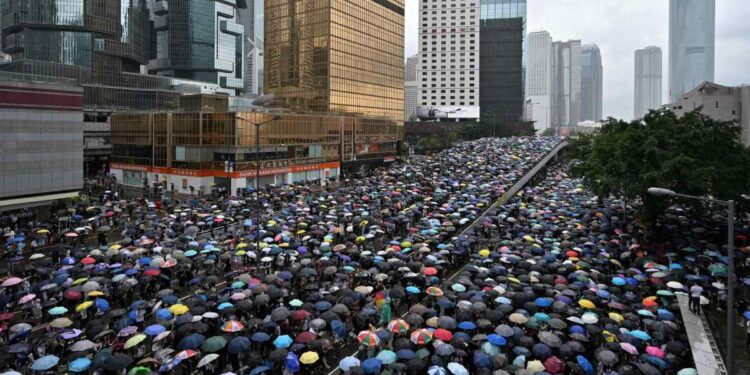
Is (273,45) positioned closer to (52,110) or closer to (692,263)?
(52,110)

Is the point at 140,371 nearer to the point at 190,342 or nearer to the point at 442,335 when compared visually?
the point at 190,342

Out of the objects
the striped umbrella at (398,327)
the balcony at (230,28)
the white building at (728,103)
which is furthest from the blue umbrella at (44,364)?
the balcony at (230,28)

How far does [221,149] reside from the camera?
50125 millimetres

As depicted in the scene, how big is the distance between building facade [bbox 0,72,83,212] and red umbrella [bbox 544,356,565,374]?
32587 mm

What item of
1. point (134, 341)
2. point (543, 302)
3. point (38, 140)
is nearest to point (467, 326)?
point (543, 302)

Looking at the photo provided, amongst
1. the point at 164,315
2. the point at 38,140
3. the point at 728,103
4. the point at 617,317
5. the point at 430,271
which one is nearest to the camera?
the point at 164,315

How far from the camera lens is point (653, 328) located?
15.7m

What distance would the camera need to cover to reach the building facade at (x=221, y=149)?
50188 millimetres

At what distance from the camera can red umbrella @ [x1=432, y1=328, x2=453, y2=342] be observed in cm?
1483

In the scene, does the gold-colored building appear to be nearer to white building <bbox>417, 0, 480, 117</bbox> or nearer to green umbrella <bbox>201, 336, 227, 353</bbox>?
green umbrella <bbox>201, 336, 227, 353</bbox>

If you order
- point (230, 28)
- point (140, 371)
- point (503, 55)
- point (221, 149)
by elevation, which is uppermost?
point (230, 28)

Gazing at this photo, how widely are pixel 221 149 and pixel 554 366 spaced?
42.3 meters

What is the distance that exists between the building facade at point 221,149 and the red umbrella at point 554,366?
1386 inches

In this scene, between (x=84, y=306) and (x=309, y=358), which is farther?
(x=84, y=306)
